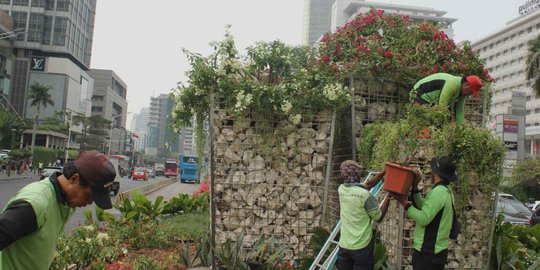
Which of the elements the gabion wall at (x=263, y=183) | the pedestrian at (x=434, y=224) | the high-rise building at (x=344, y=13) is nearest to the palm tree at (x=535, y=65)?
the high-rise building at (x=344, y=13)

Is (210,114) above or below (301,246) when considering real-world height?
above

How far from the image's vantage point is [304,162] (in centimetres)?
673

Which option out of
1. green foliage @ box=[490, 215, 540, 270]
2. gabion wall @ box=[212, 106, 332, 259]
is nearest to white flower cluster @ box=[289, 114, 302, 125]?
gabion wall @ box=[212, 106, 332, 259]

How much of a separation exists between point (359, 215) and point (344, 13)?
112267 millimetres

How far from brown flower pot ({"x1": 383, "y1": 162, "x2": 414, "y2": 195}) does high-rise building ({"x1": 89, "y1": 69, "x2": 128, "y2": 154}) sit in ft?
358

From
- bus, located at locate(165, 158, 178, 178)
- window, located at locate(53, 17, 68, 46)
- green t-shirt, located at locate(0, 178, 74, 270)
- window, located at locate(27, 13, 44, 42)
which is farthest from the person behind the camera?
window, located at locate(53, 17, 68, 46)

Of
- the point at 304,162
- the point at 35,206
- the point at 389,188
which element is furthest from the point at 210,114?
the point at 35,206

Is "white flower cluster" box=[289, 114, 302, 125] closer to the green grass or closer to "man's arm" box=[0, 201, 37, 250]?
the green grass

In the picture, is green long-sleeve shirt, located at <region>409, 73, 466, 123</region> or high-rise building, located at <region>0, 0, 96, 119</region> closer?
green long-sleeve shirt, located at <region>409, 73, 466, 123</region>

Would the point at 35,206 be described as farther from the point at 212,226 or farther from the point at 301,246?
the point at 301,246

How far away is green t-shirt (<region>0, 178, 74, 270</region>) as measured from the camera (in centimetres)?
231

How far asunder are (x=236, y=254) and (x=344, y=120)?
2.79m

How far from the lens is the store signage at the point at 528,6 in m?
90.5

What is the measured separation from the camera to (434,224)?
416cm
